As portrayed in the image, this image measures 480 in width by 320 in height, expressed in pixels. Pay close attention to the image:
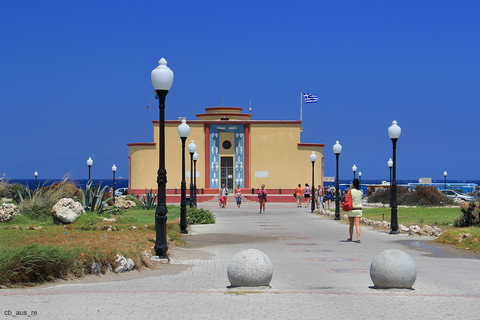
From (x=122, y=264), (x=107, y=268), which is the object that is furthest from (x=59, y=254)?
(x=122, y=264)

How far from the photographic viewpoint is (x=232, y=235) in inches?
810

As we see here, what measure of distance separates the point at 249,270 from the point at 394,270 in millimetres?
2166

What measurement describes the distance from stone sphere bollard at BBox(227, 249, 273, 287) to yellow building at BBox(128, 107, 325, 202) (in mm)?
46276

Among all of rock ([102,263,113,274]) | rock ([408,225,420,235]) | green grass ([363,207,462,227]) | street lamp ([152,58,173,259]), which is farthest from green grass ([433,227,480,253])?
rock ([102,263,113,274])

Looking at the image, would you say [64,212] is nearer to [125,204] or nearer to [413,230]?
[413,230]

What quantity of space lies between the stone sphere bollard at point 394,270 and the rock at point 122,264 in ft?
15.1

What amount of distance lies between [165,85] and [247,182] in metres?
42.9

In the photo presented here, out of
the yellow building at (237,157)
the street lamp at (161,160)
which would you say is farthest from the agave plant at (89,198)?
the yellow building at (237,157)

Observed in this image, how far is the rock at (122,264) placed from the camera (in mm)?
11281

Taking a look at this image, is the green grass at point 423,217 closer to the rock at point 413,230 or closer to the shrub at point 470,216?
the shrub at point 470,216

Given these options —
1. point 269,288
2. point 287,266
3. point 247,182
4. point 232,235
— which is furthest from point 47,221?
point 247,182

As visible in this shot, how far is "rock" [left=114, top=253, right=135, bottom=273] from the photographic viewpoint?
1128cm

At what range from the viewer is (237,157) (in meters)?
57.2

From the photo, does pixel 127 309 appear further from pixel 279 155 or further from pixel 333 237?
pixel 279 155
